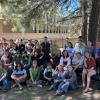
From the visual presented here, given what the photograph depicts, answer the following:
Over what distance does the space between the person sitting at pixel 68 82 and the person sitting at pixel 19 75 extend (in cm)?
166

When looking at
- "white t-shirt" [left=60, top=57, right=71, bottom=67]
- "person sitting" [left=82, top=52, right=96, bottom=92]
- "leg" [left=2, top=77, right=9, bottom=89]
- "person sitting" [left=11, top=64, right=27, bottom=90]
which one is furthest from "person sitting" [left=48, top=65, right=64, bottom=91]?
"leg" [left=2, top=77, right=9, bottom=89]

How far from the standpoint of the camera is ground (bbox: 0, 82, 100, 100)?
12.5 metres

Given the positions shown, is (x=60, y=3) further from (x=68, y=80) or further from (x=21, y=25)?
(x=68, y=80)

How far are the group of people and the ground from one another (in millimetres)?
208

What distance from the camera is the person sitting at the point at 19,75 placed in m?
13.8

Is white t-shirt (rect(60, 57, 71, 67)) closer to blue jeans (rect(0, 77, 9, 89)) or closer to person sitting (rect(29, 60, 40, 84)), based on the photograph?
person sitting (rect(29, 60, 40, 84))

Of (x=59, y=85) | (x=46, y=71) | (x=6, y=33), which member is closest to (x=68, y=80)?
(x=59, y=85)

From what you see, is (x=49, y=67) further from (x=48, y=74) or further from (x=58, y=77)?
(x=58, y=77)

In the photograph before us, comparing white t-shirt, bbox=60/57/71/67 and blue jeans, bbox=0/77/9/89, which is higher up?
white t-shirt, bbox=60/57/71/67

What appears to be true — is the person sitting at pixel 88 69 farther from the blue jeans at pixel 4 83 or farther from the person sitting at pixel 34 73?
the blue jeans at pixel 4 83

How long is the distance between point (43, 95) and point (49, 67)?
1.34 meters

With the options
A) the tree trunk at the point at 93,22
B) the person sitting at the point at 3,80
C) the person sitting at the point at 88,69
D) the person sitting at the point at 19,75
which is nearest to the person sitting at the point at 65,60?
the person sitting at the point at 88,69

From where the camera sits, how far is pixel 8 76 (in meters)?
14.5

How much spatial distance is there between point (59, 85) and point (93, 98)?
126cm
